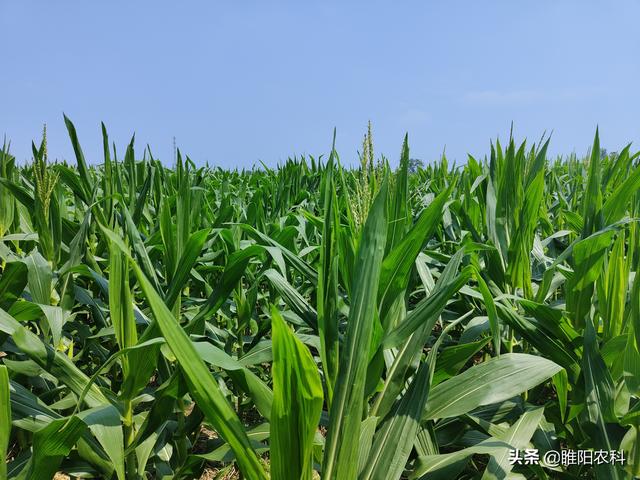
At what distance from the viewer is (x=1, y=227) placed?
2424 mm

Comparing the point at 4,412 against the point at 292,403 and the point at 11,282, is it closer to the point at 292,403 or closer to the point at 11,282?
the point at 292,403

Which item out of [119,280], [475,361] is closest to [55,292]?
[119,280]

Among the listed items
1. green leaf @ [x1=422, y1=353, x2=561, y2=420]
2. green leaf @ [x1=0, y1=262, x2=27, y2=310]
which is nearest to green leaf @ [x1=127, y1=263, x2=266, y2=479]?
green leaf @ [x1=422, y1=353, x2=561, y2=420]

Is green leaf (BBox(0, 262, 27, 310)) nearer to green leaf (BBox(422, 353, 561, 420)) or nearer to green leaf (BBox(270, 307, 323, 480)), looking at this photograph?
green leaf (BBox(270, 307, 323, 480))

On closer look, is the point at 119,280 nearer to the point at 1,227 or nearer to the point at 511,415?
the point at 511,415

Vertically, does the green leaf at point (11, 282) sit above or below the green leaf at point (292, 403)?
above

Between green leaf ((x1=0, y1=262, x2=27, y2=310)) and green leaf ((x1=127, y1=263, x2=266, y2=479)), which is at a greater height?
green leaf ((x1=0, y1=262, x2=27, y2=310))

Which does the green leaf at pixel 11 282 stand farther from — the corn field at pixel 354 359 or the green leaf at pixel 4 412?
the green leaf at pixel 4 412

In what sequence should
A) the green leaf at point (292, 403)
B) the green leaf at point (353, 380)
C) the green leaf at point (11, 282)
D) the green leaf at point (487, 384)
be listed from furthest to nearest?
the green leaf at point (11, 282) < the green leaf at point (487, 384) < the green leaf at point (353, 380) < the green leaf at point (292, 403)

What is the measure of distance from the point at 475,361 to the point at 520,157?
1209 millimetres

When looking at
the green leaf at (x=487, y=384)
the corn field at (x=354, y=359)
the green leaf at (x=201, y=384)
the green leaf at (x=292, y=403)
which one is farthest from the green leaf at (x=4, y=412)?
the green leaf at (x=487, y=384)

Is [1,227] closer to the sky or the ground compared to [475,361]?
closer to the sky

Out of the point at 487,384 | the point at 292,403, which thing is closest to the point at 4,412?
the point at 292,403

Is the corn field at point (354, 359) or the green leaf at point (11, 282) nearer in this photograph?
the corn field at point (354, 359)
